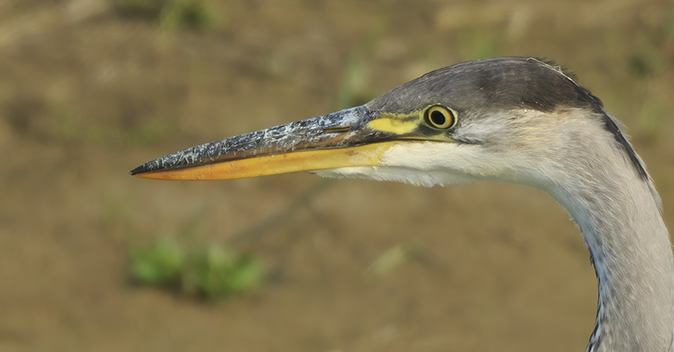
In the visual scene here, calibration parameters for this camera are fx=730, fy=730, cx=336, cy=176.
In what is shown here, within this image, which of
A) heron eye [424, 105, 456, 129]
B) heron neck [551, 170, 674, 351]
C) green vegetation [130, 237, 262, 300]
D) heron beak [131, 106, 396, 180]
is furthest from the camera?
green vegetation [130, 237, 262, 300]

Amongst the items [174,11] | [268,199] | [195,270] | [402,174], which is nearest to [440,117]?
→ [402,174]

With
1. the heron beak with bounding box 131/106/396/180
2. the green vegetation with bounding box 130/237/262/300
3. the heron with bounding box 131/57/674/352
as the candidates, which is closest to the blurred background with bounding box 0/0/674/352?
the green vegetation with bounding box 130/237/262/300

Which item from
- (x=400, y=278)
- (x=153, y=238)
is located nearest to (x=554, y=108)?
(x=400, y=278)

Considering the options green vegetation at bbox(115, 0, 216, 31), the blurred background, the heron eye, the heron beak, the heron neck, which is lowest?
the heron neck

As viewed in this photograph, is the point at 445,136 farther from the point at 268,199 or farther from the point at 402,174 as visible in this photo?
the point at 268,199

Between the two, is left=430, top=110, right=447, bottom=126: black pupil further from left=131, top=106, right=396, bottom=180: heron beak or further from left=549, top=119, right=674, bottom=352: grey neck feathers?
left=549, top=119, right=674, bottom=352: grey neck feathers

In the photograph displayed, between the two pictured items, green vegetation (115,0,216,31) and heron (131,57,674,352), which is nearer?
heron (131,57,674,352)

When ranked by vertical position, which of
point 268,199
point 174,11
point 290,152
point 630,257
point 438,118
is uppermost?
point 174,11
